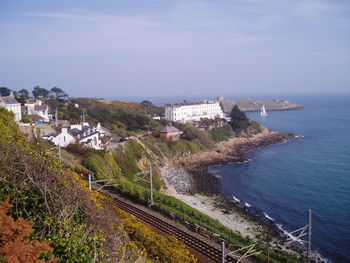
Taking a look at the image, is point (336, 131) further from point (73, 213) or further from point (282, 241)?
point (73, 213)

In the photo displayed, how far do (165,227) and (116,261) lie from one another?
276 inches

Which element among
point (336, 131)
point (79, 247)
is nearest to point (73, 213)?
point (79, 247)

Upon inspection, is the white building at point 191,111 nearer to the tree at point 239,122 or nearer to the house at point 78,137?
the tree at point 239,122

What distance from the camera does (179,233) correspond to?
42.3 feet

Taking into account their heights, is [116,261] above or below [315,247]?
above

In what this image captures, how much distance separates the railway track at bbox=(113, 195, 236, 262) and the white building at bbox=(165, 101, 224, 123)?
37870 mm

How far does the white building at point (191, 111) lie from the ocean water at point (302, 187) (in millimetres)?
15022

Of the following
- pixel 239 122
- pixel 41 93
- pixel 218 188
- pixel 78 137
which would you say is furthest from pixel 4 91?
pixel 239 122

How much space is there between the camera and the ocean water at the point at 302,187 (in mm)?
18520

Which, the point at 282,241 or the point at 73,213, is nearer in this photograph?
the point at 73,213

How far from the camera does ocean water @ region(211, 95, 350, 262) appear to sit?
1852 centimetres

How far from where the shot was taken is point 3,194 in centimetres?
643

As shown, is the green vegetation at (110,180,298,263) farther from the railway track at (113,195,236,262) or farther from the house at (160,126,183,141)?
the house at (160,126,183,141)

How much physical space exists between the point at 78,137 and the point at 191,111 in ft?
111
